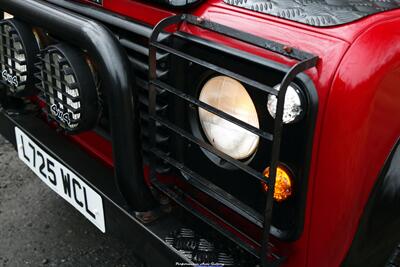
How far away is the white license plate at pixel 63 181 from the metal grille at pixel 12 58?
24 centimetres

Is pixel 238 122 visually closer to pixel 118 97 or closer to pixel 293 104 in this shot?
pixel 293 104

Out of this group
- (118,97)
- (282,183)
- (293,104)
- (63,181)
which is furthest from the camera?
(63,181)

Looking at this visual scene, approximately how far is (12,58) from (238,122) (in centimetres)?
130

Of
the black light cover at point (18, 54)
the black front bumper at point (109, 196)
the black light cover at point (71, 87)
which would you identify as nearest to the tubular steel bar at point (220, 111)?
the black front bumper at point (109, 196)

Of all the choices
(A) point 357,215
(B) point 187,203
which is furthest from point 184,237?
(A) point 357,215

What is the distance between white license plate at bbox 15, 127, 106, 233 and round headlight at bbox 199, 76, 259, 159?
57 centimetres

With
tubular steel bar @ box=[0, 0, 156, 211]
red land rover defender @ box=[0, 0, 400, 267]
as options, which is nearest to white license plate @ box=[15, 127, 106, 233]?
red land rover defender @ box=[0, 0, 400, 267]

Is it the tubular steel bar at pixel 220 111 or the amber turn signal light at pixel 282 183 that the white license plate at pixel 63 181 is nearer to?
the tubular steel bar at pixel 220 111

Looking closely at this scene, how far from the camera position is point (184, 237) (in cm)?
163

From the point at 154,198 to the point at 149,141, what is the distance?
0.21m

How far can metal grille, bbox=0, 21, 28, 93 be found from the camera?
2.14 meters

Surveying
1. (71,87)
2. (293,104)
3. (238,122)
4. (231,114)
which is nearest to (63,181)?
(71,87)

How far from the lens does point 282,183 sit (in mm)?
1401

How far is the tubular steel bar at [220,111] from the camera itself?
1243 millimetres
